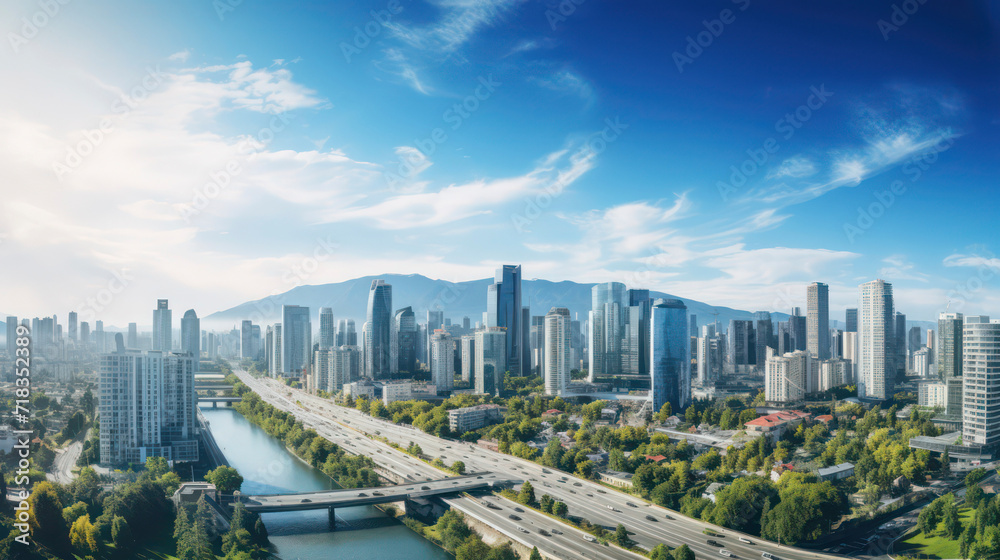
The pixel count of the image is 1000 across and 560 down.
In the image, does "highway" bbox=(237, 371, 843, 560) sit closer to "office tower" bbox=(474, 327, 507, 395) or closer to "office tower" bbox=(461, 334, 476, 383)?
"office tower" bbox=(474, 327, 507, 395)

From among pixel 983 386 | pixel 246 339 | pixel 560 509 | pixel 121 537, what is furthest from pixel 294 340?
pixel 983 386

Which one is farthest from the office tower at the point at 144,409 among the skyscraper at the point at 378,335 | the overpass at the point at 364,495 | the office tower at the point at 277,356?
the office tower at the point at 277,356

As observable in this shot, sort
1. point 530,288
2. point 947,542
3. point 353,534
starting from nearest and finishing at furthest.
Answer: point 947,542
point 353,534
point 530,288

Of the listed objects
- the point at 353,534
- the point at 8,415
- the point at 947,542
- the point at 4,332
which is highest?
the point at 4,332

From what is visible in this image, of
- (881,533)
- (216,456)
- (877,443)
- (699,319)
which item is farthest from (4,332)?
(699,319)

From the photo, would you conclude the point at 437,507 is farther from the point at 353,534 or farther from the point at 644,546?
the point at 644,546

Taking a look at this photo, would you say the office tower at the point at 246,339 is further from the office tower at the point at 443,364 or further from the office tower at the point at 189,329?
the office tower at the point at 443,364
